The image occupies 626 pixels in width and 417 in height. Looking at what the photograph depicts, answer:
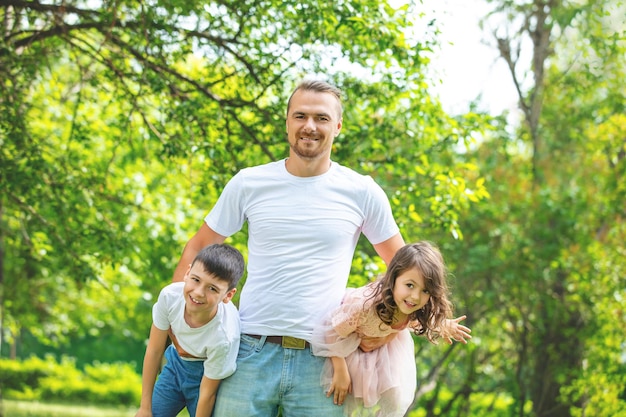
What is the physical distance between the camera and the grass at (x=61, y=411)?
12578mm

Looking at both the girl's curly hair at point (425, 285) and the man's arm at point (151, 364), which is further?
the man's arm at point (151, 364)

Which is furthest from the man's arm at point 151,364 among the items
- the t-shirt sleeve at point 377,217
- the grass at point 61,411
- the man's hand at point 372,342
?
the grass at point 61,411

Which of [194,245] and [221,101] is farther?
[221,101]

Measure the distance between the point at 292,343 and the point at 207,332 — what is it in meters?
0.28

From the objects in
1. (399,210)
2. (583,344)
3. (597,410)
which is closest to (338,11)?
(399,210)

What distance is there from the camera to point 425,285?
2.64 meters

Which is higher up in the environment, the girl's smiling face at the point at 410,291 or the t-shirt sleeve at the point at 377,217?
the t-shirt sleeve at the point at 377,217

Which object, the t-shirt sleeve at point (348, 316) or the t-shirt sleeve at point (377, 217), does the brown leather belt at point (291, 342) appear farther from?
the t-shirt sleeve at point (377, 217)

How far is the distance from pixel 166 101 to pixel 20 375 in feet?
43.8

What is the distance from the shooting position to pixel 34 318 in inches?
511

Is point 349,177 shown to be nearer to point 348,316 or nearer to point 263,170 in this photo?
point 263,170

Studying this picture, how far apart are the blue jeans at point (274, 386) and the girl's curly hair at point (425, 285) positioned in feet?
0.96

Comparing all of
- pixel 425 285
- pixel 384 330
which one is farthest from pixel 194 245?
pixel 425 285

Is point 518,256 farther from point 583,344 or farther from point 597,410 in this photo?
point 597,410
